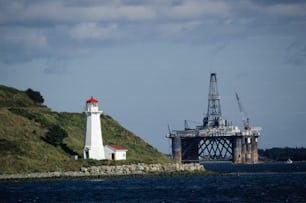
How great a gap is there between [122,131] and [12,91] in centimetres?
2035

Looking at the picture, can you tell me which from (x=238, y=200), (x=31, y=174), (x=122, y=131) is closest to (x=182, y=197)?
(x=238, y=200)

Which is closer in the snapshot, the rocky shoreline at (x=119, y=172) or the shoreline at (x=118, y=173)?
the shoreline at (x=118, y=173)

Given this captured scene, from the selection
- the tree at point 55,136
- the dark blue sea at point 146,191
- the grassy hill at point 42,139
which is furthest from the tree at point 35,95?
the dark blue sea at point 146,191

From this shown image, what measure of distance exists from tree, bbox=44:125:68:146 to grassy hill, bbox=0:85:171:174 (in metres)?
0.33

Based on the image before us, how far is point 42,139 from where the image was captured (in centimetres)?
12250

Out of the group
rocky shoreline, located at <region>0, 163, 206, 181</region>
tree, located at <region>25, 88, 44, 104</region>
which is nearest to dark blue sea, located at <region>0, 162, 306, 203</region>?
rocky shoreline, located at <region>0, 163, 206, 181</region>

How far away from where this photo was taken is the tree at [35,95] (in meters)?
152

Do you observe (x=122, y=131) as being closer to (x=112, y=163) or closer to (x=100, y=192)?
(x=112, y=163)

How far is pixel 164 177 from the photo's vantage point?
382 feet

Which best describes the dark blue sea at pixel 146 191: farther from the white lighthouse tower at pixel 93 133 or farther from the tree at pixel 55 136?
the tree at pixel 55 136

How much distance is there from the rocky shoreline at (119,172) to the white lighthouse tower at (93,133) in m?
3.04

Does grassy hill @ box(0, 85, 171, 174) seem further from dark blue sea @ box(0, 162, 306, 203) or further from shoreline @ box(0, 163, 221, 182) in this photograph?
dark blue sea @ box(0, 162, 306, 203)

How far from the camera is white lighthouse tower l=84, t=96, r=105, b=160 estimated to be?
11594 centimetres

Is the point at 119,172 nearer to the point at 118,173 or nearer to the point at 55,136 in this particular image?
the point at 118,173
